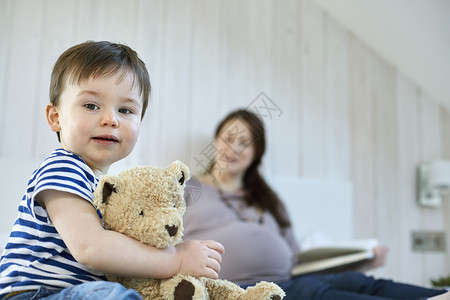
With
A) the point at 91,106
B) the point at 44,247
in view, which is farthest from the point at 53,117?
the point at 44,247

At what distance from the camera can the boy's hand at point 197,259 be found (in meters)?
0.62

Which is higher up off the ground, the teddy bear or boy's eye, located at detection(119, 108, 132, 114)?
boy's eye, located at detection(119, 108, 132, 114)

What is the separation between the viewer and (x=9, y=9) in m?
1.70

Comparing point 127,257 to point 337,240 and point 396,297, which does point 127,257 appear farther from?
point 337,240

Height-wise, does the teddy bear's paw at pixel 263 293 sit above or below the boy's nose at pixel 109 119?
below

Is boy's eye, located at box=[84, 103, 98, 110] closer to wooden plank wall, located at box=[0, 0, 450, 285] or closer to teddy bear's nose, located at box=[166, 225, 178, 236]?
teddy bear's nose, located at box=[166, 225, 178, 236]

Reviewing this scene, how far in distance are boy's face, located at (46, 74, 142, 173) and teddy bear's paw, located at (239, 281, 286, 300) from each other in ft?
0.99

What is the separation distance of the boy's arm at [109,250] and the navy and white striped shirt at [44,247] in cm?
2

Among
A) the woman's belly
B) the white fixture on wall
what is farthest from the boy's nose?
the white fixture on wall

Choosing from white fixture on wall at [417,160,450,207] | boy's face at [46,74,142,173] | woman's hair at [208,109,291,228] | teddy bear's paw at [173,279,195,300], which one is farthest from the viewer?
Answer: white fixture on wall at [417,160,450,207]

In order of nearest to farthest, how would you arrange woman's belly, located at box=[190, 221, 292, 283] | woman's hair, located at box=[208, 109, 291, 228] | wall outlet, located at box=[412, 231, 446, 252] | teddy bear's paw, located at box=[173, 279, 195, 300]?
teddy bear's paw, located at box=[173, 279, 195, 300] < woman's belly, located at box=[190, 221, 292, 283] < woman's hair, located at box=[208, 109, 291, 228] < wall outlet, located at box=[412, 231, 446, 252]

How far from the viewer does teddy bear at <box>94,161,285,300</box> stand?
0.59 m

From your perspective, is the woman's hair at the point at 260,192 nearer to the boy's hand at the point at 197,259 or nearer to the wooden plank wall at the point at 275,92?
the wooden plank wall at the point at 275,92

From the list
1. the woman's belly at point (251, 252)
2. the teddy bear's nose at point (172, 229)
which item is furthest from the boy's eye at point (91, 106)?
the woman's belly at point (251, 252)
